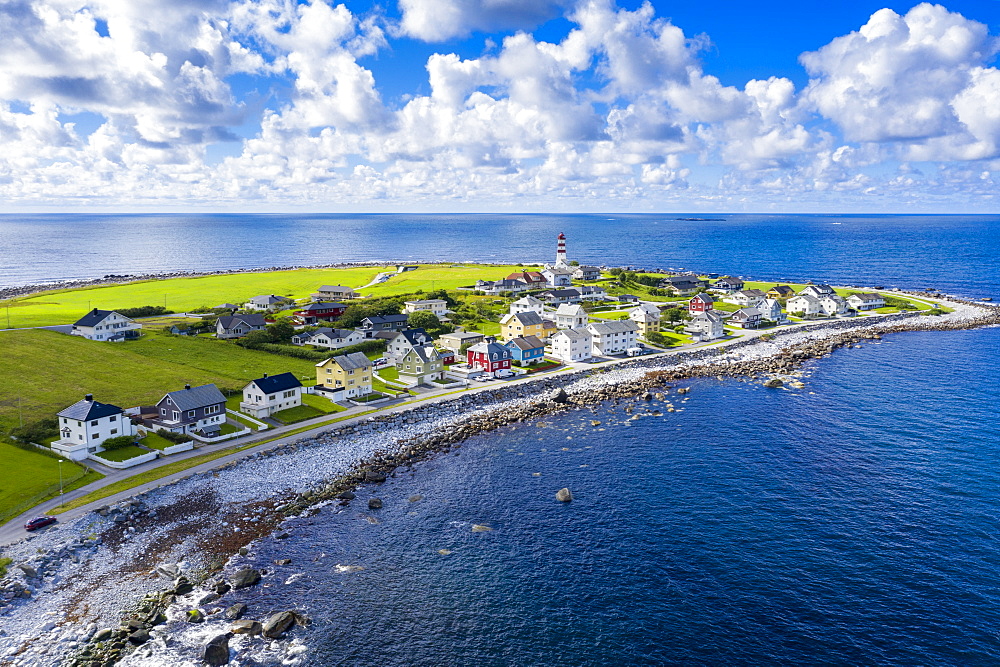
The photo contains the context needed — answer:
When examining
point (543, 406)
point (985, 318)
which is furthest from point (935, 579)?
point (985, 318)

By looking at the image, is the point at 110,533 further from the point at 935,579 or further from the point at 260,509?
the point at 935,579

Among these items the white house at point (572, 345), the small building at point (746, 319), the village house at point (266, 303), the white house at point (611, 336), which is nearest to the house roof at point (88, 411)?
the white house at point (572, 345)

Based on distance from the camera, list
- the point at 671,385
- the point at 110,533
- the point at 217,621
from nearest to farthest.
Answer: the point at 217,621 < the point at 110,533 < the point at 671,385

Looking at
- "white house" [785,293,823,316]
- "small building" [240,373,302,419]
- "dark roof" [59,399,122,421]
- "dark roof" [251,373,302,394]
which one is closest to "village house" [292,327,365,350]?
"dark roof" [251,373,302,394]

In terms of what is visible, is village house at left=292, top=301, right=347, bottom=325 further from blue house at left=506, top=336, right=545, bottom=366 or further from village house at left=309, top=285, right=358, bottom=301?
blue house at left=506, top=336, right=545, bottom=366

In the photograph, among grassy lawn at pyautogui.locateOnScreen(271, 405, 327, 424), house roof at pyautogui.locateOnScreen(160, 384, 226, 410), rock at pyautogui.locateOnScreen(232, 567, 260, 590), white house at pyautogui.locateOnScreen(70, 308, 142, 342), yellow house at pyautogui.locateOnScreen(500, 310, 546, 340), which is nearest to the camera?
rock at pyautogui.locateOnScreen(232, 567, 260, 590)

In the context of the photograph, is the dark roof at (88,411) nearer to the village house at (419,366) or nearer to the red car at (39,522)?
the red car at (39,522)
